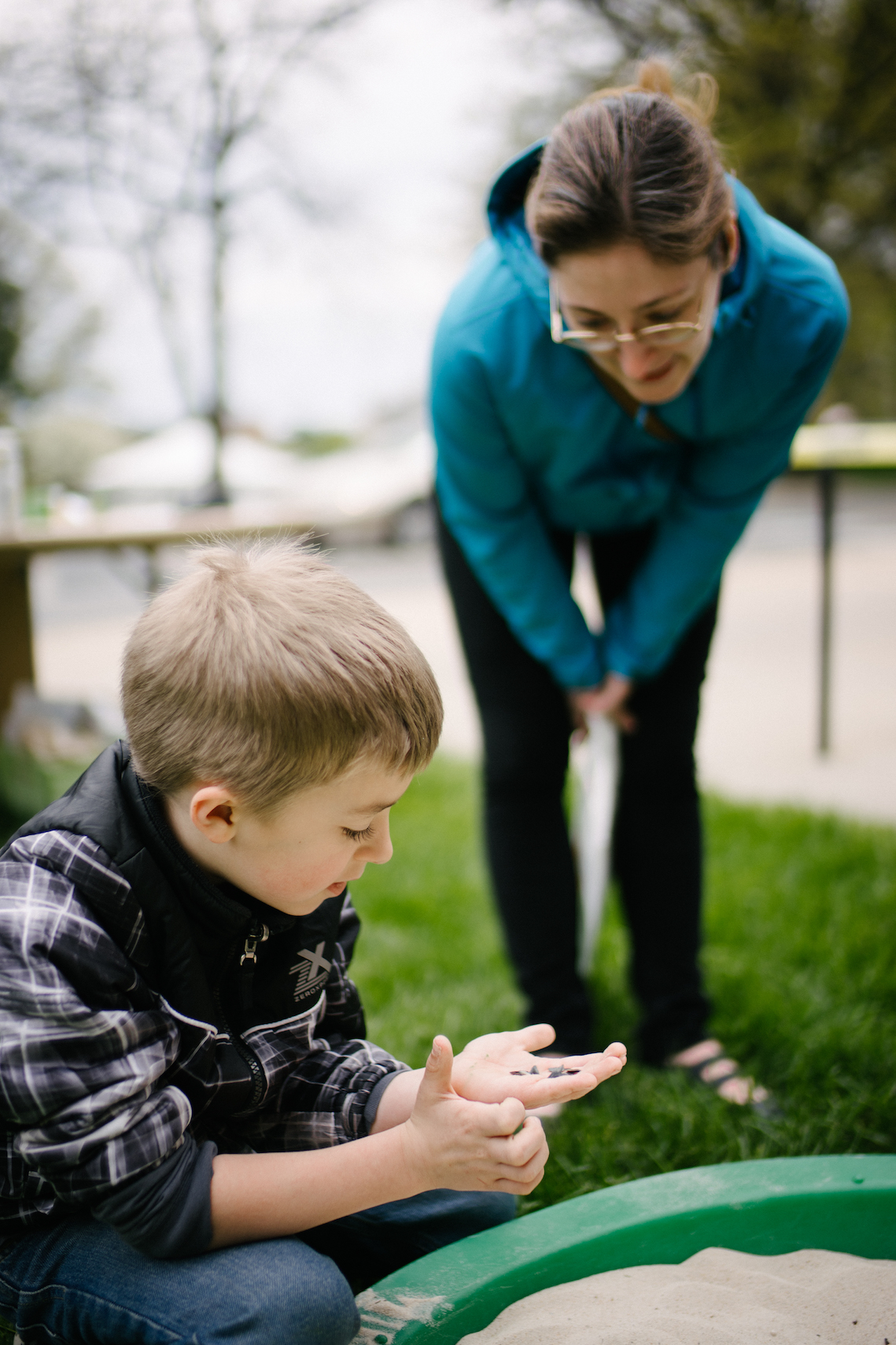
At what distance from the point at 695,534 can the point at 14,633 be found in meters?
2.46

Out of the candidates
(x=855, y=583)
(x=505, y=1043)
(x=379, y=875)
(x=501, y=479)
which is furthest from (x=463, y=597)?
(x=855, y=583)

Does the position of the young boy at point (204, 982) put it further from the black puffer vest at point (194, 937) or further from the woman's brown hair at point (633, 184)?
the woman's brown hair at point (633, 184)

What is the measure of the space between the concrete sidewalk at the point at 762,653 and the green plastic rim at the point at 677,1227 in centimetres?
70

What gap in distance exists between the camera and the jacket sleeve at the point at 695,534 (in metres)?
1.47

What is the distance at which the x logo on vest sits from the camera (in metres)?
1.01

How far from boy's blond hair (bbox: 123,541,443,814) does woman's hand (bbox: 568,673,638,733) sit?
702mm

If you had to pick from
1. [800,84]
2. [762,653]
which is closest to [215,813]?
[762,653]

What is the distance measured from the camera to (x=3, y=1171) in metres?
0.89

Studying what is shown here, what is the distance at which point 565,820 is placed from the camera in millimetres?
1640

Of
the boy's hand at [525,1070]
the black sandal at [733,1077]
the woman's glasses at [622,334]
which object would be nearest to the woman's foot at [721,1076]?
the black sandal at [733,1077]

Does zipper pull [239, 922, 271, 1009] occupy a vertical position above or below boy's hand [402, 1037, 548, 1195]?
above

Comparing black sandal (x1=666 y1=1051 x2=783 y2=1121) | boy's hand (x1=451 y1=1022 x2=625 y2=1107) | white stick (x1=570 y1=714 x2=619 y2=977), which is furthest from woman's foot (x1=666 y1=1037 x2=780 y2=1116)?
boy's hand (x1=451 y1=1022 x2=625 y2=1107)

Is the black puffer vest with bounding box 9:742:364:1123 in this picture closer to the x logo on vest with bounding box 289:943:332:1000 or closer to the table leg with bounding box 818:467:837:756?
the x logo on vest with bounding box 289:943:332:1000

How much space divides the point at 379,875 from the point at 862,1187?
1.52 m
